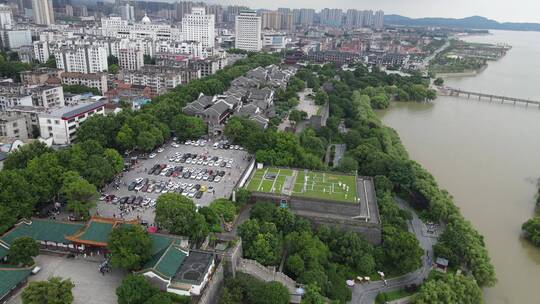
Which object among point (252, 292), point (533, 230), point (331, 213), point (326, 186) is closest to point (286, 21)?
point (326, 186)

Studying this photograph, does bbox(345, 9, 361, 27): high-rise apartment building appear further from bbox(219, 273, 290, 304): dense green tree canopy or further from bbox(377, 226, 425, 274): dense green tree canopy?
bbox(219, 273, 290, 304): dense green tree canopy

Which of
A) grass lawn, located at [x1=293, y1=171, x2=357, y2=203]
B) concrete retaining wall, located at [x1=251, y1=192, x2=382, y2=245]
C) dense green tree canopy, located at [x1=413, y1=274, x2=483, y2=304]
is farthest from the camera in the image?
grass lawn, located at [x1=293, y1=171, x2=357, y2=203]

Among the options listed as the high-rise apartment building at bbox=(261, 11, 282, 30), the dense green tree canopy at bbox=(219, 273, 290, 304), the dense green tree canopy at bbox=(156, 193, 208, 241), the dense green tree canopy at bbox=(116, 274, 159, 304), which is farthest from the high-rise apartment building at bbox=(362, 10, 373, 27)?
the dense green tree canopy at bbox=(116, 274, 159, 304)

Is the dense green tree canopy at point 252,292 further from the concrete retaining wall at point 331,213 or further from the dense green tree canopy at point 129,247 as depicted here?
the concrete retaining wall at point 331,213

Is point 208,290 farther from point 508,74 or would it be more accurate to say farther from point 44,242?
point 508,74

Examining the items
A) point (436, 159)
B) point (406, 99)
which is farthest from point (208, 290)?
point (406, 99)

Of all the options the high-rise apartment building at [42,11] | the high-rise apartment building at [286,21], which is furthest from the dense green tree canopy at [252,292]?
the high-rise apartment building at [286,21]
